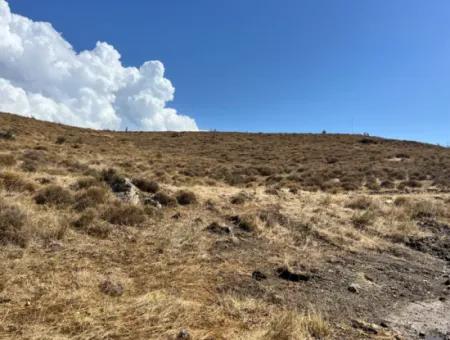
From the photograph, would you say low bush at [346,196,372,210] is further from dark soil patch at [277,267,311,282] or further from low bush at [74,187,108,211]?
low bush at [74,187,108,211]

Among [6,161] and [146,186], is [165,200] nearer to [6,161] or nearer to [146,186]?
[146,186]

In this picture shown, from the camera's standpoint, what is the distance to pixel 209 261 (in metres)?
8.45

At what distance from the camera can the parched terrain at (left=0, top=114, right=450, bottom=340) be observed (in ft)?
18.6

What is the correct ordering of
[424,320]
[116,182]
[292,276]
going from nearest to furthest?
[424,320] < [292,276] < [116,182]

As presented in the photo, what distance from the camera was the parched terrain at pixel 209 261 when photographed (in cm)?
568

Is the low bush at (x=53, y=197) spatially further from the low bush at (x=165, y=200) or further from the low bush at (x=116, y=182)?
the low bush at (x=165, y=200)

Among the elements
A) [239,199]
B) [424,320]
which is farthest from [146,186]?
[424,320]

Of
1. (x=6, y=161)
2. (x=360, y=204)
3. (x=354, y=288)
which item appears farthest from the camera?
(x=360, y=204)

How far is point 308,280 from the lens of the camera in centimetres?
802

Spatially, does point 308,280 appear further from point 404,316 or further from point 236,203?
point 236,203

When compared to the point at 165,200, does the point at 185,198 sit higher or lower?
higher

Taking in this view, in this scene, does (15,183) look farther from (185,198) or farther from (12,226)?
(185,198)

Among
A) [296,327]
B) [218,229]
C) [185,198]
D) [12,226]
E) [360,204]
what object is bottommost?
[296,327]

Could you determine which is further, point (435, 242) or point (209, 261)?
point (435, 242)
